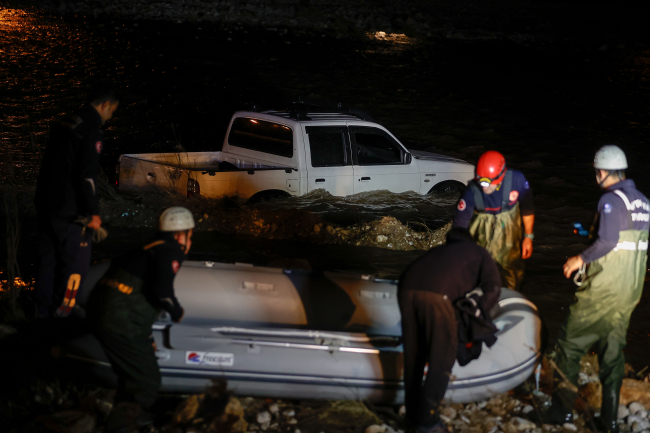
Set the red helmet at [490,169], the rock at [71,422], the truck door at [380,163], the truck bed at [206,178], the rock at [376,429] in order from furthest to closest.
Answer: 1. the truck door at [380,163]
2. the truck bed at [206,178]
3. the red helmet at [490,169]
4. the rock at [376,429]
5. the rock at [71,422]

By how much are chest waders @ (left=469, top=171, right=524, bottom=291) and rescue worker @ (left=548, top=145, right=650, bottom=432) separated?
940mm

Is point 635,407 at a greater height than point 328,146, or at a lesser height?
lesser

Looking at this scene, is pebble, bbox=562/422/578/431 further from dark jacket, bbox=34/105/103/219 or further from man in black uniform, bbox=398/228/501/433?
dark jacket, bbox=34/105/103/219

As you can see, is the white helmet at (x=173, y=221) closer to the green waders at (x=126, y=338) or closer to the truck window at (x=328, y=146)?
the green waders at (x=126, y=338)

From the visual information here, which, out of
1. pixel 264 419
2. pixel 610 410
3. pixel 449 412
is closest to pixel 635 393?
pixel 610 410

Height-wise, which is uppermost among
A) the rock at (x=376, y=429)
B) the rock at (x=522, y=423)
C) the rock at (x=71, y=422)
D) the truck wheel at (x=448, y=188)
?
the truck wheel at (x=448, y=188)

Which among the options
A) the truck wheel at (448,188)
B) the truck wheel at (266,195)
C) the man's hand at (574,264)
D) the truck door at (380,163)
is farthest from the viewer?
the truck wheel at (448,188)

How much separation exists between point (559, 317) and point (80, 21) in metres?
25.6

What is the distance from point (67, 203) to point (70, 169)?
0.27 m

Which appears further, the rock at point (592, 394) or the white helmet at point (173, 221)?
the rock at point (592, 394)

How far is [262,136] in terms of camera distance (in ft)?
27.9

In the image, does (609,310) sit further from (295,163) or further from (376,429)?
(295,163)

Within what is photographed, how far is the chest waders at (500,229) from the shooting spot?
16.8 feet

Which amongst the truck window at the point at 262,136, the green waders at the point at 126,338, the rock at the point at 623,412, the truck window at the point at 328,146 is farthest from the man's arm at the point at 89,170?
the rock at the point at 623,412
